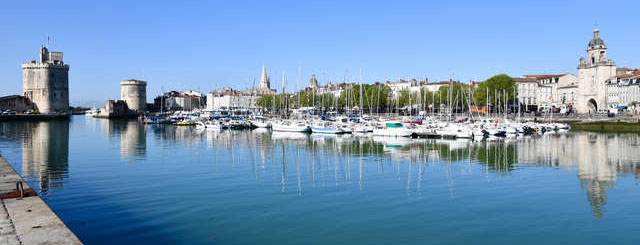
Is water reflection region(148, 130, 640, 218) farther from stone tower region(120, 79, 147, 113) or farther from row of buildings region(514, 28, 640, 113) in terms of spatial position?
stone tower region(120, 79, 147, 113)

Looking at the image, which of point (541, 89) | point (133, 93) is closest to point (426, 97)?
point (541, 89)

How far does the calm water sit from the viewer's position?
1057cm

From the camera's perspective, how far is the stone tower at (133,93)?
11244cm

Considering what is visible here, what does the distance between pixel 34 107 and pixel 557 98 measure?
A: 283ft

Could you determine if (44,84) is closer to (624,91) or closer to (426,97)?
(426,97)

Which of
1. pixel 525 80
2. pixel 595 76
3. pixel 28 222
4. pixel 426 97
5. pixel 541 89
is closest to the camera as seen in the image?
pixel 28 222

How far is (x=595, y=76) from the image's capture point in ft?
216

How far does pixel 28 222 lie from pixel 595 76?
6932 cm

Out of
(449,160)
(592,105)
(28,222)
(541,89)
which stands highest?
(541,89)

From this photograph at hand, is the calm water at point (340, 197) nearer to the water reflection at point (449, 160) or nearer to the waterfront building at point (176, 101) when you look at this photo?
the water reflection at point (449, 160)

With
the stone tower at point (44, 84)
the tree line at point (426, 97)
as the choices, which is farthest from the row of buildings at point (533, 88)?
the tree line at point (426, 97)

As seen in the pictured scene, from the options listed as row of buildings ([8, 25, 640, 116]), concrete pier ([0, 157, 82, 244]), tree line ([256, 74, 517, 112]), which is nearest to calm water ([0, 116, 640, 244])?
concrete pier ([0, 157, 82, 244])

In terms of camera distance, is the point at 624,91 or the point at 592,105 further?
the point at 592,105

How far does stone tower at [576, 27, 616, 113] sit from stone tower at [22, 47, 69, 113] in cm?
8149
